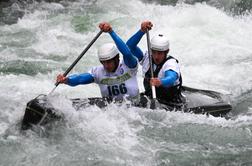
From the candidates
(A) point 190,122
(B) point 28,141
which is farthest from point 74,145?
(A) point 190,122

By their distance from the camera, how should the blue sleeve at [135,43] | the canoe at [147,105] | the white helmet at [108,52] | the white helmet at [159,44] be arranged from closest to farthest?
the canoe at [147,105] → the white helmet at [108,52] → the white helmet at [159,44] → the blue sleeve at [135,43]

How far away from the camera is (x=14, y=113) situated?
802cm

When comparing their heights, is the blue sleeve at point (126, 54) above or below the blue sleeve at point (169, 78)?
above

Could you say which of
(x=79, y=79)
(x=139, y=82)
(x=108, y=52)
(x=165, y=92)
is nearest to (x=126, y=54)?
(x=108, y=52)

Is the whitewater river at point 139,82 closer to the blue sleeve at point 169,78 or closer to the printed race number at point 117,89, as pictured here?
the printed race number at point 117,89

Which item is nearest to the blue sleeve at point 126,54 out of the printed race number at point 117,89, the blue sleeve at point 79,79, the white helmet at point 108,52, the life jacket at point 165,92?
the white helmet at point 108,52

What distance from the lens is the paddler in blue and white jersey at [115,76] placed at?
7.54 metres

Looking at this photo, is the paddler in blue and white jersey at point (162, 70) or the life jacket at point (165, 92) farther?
the life jacket at point (165, 92)

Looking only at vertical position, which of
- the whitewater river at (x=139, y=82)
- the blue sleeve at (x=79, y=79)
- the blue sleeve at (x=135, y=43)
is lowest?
the whitewater river at (x=139, y=82)

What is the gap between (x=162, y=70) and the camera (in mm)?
7828

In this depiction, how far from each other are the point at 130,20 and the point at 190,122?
282 inches

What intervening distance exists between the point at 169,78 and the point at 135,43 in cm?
96

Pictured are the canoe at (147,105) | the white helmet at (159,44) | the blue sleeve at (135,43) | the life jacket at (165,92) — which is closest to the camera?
the canoe at (147,105)

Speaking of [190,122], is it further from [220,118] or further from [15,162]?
[15,162]
